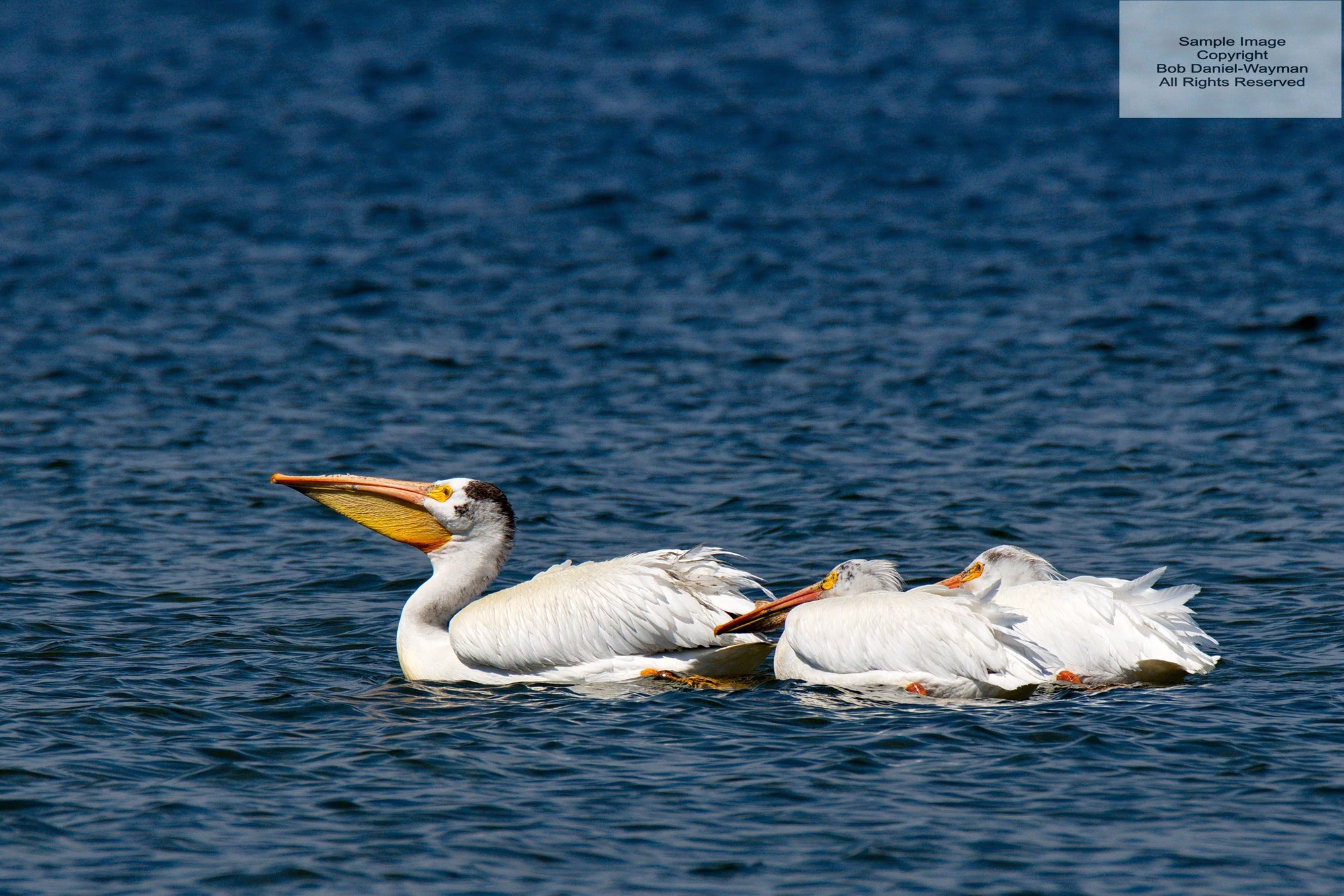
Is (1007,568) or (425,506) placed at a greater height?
(425,506)

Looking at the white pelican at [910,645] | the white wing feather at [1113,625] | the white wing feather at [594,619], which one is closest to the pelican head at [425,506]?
the white wing feather at [594,619]

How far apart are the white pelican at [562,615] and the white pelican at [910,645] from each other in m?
0.21

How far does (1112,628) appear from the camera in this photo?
7602 millimetres

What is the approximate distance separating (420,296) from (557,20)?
10534 mm

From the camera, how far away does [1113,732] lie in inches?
269

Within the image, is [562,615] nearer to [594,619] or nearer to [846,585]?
[594,619]

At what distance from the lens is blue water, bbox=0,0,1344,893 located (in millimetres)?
6090

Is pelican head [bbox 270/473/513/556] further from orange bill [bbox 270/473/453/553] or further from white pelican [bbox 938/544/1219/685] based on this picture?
white pelican [bbox 938/544/1219/685]

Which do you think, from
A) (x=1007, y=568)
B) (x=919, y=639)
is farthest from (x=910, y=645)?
(x=1007, y=568)

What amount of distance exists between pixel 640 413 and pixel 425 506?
4489 mm

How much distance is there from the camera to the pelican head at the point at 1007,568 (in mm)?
8312

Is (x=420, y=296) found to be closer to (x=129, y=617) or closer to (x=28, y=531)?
(x=28, y=531)

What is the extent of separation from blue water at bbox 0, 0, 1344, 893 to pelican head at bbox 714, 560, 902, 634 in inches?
19.7

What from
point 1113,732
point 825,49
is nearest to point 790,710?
point 1113,732
